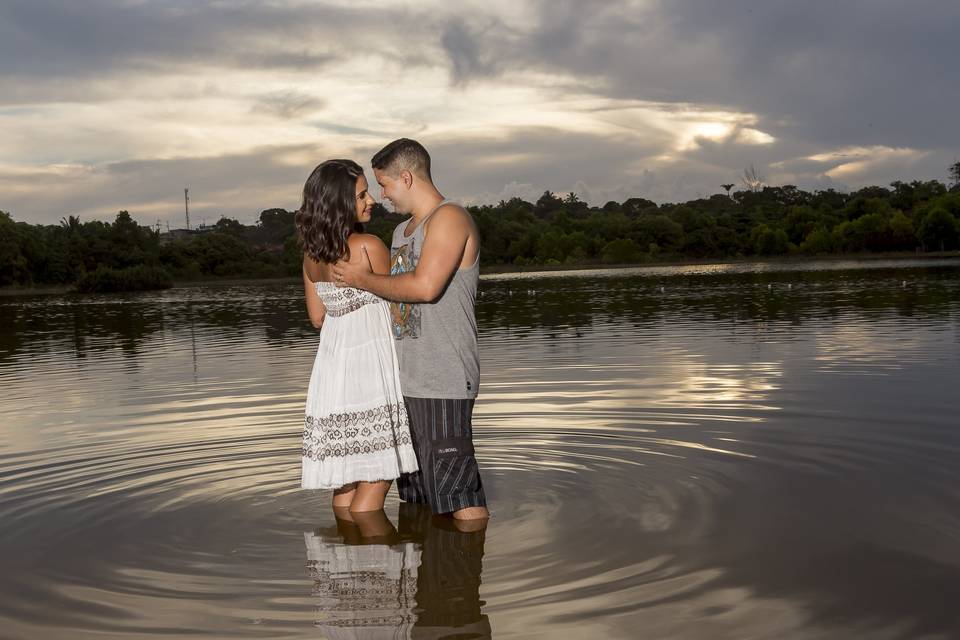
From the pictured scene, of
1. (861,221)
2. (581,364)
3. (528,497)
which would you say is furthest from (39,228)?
(528,497)

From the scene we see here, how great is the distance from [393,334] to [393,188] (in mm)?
861

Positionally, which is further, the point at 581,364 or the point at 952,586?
the point at 581,364

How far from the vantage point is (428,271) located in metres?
5.56

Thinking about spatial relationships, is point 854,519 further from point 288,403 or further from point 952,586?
point 288,403

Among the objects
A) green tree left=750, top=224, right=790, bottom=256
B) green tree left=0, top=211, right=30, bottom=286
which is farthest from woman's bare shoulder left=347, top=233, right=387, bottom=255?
green tree left=750, top=224, right=790, bottom=256

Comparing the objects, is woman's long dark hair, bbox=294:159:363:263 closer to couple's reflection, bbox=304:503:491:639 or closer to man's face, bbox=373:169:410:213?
man's face, bbox=373:169:410:213

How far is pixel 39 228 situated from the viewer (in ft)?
381

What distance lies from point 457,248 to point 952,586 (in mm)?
2929

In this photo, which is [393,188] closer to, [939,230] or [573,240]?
[939,230]

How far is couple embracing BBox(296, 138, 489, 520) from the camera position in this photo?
568 cm

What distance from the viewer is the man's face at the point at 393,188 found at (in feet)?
19.1

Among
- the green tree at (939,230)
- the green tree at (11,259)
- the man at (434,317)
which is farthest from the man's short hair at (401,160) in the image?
the green tree at (939,230)

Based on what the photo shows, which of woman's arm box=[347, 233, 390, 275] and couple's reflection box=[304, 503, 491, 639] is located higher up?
woman's arm box=[347, 233, 390, 275]

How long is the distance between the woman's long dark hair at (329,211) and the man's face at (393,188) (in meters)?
0.14
